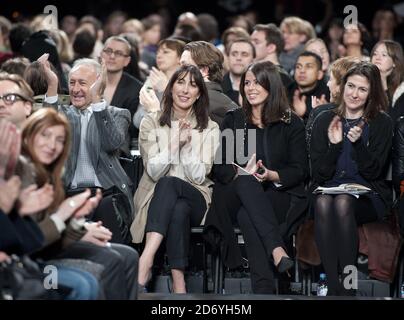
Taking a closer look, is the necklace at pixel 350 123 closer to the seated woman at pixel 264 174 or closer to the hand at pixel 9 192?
the seated woman at pixel 264 174

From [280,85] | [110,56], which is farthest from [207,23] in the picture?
[280,85]

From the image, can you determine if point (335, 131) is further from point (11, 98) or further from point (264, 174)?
point (11, 98)

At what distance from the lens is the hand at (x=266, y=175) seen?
296 inches

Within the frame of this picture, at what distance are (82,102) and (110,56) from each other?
1871 mm

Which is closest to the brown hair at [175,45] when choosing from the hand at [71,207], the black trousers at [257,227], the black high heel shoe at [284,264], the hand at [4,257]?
the black trousers at [257,227]

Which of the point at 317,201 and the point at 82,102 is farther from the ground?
the point at 82,102

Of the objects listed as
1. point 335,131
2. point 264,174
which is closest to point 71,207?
point 264,174

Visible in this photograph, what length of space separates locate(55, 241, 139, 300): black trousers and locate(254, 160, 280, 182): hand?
1377 millimetres

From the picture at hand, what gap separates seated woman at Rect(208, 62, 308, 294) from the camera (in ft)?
24.2

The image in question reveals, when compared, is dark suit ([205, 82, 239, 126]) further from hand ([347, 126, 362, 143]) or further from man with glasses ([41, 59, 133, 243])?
hand ([347, 126, 362, 143])

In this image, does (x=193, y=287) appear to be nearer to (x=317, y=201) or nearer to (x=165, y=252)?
(x=165, y=252)

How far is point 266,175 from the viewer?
753 cm

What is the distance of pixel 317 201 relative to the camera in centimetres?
738

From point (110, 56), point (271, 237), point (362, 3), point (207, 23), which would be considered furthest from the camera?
point (362, 3)
